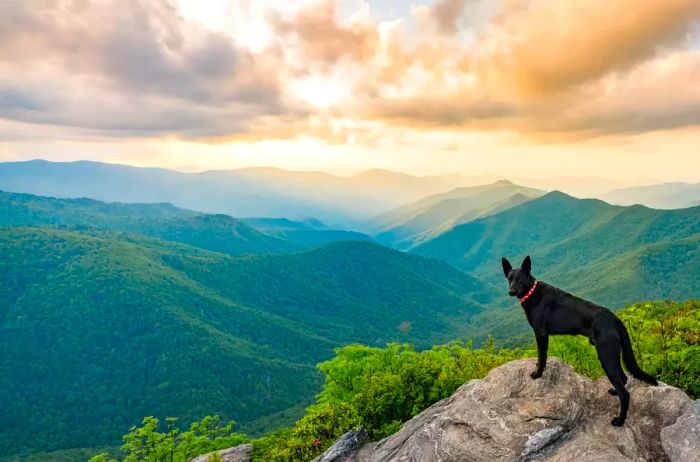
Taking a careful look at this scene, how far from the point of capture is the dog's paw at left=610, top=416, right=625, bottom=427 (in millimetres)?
15070

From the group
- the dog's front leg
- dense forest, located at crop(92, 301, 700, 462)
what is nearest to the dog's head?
the dog's front leg

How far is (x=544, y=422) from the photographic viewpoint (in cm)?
1549

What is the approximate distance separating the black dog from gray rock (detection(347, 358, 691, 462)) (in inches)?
21.5

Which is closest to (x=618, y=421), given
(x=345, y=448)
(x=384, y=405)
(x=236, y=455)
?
(x=345, y=448)

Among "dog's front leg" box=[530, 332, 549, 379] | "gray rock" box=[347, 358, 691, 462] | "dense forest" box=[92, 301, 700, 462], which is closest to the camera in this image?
"gray rock" box=[347, 358, 691, 462]

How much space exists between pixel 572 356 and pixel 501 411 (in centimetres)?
1061

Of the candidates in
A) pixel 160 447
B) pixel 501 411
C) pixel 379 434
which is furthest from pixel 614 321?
pixel 160 447

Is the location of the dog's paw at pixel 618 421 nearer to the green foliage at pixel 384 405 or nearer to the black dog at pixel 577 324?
the black dog at pixel 577 324

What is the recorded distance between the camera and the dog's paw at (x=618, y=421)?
15070mm

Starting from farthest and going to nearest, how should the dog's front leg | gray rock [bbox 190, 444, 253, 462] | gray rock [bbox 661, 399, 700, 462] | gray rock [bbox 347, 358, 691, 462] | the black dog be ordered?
gray rock [bbox 190, 444, 253, 462] < the dog's front leg < the black dog < gray rock [bbox 347, 358, 691, 462] < gray rock [bbox 661, 399, 700, 462]

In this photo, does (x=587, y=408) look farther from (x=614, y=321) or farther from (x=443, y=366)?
(x=443, y=366)

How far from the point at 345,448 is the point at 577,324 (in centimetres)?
1158

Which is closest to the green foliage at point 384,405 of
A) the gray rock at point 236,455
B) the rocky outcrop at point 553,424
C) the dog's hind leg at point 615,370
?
the gray rock at point 236,455

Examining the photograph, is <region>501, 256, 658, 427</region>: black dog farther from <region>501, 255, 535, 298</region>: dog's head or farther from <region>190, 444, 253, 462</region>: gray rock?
<region>190, 444, 253, 462</region>: gray rock
